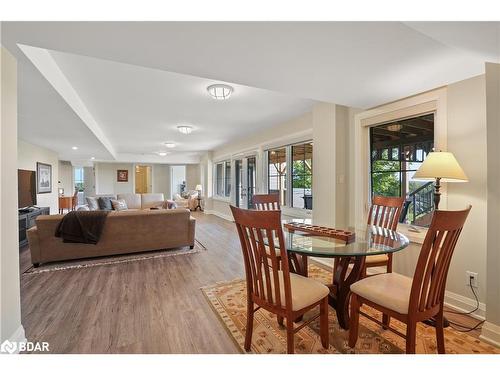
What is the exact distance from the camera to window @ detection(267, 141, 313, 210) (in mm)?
4363

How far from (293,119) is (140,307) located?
3701 millimetres

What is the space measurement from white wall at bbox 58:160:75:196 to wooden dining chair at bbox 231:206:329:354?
1153cm

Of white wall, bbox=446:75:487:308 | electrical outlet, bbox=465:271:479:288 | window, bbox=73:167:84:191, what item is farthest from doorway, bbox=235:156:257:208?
window, bbox=73:167:84:191

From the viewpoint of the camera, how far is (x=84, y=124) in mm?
3701

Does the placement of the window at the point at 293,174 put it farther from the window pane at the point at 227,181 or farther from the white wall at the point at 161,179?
the white wall at the point at 161,179

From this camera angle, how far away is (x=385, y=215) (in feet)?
8.05

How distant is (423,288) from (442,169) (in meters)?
1.04

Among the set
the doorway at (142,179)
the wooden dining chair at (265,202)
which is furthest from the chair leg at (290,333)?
the doorway at (142,179)

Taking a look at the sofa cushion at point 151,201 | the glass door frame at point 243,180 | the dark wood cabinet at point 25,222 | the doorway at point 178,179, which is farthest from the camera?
the doorway at point 178,179

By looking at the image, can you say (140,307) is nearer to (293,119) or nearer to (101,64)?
(101,64)

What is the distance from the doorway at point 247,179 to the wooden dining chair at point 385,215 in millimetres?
3669

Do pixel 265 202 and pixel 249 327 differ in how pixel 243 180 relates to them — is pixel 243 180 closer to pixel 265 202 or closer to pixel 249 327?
pixel 265 202

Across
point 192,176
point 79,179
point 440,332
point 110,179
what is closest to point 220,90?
point 440,332

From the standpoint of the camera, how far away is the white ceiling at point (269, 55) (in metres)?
1.39
